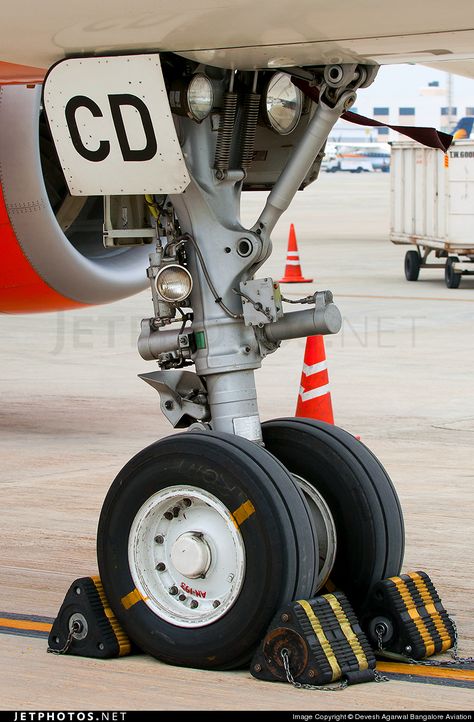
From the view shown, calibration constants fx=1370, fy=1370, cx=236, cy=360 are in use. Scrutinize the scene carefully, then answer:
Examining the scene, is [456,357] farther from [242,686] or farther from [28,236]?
[242,686]

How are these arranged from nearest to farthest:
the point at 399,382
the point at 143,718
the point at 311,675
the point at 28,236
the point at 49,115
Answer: the point at 143,718, the point at 311,675, the point at 49,115, the point at 28,236, the point at 399,382

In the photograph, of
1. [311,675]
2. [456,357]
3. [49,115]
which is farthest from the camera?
[456,357]

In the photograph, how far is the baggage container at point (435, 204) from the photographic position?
64.1 ft

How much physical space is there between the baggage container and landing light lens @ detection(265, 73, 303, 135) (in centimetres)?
1421

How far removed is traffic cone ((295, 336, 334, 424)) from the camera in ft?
28.3

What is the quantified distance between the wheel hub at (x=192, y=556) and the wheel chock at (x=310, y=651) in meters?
0.35

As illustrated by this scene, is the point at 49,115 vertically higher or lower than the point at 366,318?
higher

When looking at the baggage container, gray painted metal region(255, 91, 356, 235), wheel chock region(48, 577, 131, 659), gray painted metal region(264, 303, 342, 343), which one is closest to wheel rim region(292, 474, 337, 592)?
gray painted metal region(264, 303, 342, 343)

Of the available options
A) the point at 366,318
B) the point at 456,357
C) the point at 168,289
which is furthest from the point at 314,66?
the point at 366,318

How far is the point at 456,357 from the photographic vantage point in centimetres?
1347

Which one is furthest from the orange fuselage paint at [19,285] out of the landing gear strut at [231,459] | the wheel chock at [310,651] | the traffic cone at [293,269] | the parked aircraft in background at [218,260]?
the traffic cone at [293,269]

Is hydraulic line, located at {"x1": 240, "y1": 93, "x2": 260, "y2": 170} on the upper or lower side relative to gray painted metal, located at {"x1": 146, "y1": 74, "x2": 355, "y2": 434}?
upper

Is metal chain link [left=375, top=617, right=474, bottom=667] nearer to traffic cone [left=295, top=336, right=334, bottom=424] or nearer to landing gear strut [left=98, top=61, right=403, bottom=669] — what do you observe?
landing gear strut [left=98, top=61, right=403, bottom=669]

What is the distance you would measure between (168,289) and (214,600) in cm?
119
